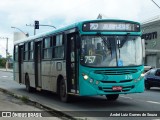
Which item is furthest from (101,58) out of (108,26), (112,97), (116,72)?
(112,97)

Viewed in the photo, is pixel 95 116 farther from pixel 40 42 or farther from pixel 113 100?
pixel 40 42

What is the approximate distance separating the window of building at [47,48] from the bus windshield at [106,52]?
3.60 meters

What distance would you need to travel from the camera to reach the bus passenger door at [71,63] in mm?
14617

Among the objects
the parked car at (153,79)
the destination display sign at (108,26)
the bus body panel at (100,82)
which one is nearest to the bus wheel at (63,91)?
the bus body panel at (100,82)

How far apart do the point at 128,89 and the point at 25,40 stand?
9.43 m

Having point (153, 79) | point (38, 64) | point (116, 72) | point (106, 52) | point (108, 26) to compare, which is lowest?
point (153, 79)

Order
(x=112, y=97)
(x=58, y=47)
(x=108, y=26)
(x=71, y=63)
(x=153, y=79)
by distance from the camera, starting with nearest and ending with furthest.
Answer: (x=108, y=26) → (x=71, y=63) → (x=58, y=47) → (x=112, y=97) → (x=153, y=79)

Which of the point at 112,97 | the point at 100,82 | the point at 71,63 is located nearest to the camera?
the point at 100,82

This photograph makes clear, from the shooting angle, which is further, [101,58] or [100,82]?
[101,58]

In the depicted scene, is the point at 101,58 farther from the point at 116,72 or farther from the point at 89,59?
the point at 116,72

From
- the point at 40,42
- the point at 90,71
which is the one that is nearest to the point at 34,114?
the point at 90,71

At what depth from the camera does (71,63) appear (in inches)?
588

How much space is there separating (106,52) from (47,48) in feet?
14.2

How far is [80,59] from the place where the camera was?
1405 cm
